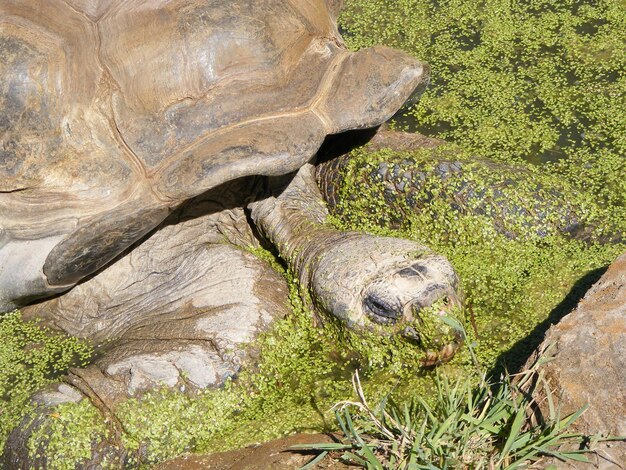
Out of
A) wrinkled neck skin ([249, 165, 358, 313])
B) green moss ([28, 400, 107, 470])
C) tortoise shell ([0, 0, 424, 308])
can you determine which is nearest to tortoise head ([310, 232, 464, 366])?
wrinkled neck skin ([249, 165, 358, 313])

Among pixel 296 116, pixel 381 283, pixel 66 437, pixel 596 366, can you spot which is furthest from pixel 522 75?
pixel 66 437

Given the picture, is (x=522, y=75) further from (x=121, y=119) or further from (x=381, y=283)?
(x=121, y=119)

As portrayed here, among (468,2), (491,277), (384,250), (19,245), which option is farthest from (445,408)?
(468,2)

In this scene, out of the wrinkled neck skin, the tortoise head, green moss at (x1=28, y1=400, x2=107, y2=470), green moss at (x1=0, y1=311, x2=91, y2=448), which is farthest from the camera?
the wrinkled neck skin

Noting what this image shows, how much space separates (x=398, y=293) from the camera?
3248 millimetres

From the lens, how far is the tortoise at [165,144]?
325 cm

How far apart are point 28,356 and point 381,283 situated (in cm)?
159

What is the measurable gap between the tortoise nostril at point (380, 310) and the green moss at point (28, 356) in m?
1.25

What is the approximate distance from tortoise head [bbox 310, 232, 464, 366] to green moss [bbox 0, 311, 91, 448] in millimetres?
1128

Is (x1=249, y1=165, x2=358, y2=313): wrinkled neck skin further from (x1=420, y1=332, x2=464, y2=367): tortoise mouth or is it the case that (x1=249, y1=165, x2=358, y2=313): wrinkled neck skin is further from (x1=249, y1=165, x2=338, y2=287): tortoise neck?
(x1=420, y1=332, x2=464, y2=367): tortoise mouth

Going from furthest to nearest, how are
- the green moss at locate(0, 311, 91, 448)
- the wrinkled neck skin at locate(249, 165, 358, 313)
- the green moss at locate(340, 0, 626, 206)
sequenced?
the green moss at locate(340, 0, 626, 206), the wrinkled neck skin at locate(249, 165, 358, 313), the green moss at locate(0, 311, 91, 448)

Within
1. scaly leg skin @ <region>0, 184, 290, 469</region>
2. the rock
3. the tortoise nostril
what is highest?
the rock

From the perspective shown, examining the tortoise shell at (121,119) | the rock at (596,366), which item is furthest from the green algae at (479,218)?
the tortoise shell at (121,119)

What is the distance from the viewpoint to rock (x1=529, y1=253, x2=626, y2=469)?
2.55 m
